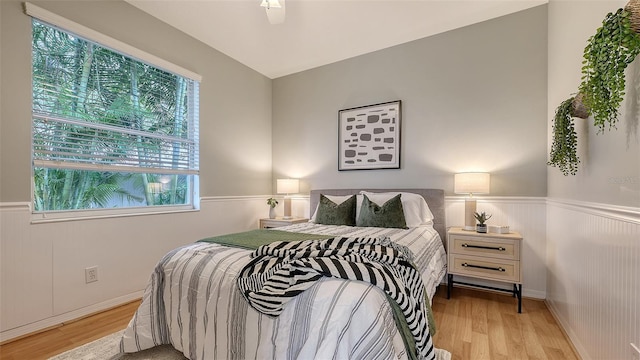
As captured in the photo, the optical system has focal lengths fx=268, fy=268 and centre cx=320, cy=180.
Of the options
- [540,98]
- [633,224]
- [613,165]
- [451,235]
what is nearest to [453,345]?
[451,235]

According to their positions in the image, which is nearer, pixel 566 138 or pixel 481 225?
pixel 566 138

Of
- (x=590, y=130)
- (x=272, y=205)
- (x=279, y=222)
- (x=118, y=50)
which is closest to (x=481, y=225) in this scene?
(x=590, y=130)

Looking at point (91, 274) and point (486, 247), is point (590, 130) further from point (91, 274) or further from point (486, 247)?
point (91, 274)

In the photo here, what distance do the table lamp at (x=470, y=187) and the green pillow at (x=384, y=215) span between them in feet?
2.00

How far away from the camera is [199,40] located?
3.21 meters

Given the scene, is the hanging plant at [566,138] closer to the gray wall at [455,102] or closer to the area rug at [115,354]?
the gray wall at [455,102]

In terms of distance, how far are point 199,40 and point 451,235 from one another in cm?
355

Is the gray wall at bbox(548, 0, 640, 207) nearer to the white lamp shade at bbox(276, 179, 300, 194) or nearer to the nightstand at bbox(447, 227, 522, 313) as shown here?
the nightstand at bbox(447, 227, 522, 313)

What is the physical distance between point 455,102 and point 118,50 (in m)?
3.40

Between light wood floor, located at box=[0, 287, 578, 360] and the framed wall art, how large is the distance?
1.66 meters

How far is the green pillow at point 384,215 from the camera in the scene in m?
2.61

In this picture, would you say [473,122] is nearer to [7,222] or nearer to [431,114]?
[431,114]

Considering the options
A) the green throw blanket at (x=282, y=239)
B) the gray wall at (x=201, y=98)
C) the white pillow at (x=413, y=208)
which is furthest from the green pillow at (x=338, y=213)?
the gray wall at (x=201, y=98)

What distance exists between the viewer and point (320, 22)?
2.87 m
